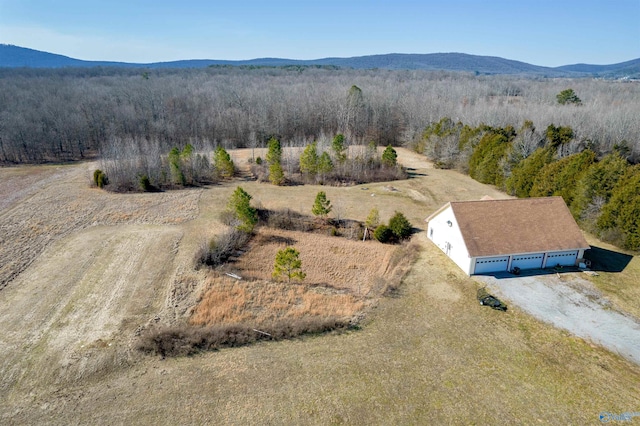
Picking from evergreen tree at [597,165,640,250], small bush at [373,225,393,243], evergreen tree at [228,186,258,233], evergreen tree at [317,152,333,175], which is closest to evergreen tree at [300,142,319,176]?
evergreen tree at [317,152,333,175]

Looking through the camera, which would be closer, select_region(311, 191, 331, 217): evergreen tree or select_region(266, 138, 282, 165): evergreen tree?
select_region(311, 191, 331, 217): evergreen tree

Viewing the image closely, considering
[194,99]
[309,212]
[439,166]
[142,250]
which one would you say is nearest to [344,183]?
[309,212]

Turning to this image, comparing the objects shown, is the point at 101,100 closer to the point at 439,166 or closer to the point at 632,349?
the point at 439,166

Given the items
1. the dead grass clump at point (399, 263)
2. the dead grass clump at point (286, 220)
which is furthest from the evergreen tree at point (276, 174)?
the dead grass clump at point (399, 263)

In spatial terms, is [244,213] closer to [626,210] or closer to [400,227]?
[400,227]

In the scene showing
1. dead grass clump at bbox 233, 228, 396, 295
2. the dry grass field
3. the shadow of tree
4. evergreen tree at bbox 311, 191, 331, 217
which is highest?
evergreen tree at bbox 311, 191, 331, 217

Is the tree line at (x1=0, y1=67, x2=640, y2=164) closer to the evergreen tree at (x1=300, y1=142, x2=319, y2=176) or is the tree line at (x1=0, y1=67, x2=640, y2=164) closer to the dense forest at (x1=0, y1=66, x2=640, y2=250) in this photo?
the dense forest at (x1=0, y1=66, x2=640, y2=250)
